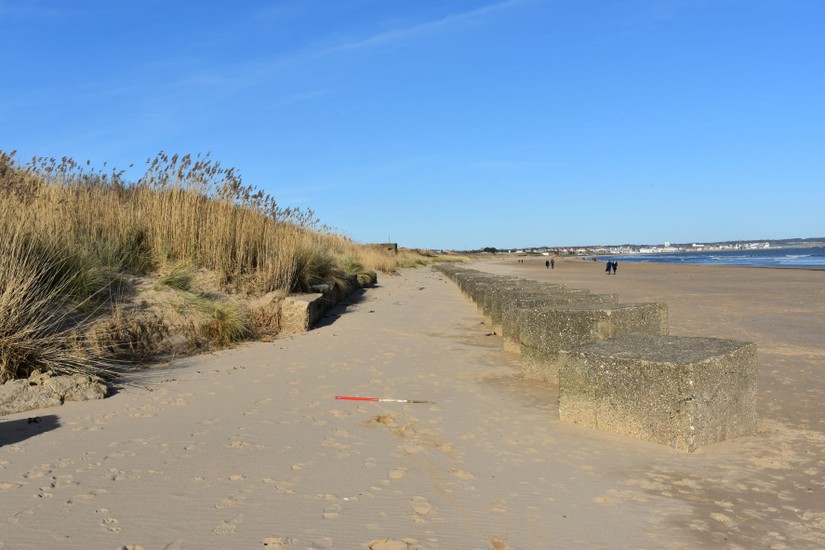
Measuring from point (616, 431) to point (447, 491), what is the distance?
1.49 m

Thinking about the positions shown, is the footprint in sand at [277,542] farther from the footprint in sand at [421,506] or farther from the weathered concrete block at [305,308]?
the weathered concrete block at [305,308]

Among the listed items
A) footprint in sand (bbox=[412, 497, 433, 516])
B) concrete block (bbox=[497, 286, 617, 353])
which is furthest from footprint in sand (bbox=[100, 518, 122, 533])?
concrete block (bbox=[497, 286, 617, 353])

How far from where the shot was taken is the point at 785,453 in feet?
11.8

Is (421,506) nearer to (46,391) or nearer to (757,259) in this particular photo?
(46,391)

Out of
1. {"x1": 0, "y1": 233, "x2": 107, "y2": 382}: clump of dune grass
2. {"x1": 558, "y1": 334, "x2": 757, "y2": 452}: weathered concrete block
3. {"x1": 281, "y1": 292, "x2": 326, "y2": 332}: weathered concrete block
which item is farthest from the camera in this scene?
{"x1": 281, "y1": 292, "x2": 326, "y2": 332}: weathered concrete block

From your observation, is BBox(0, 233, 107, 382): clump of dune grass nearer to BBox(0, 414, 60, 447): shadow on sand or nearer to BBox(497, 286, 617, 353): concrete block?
BBox(0, 414, 60, 447): shadow on sand

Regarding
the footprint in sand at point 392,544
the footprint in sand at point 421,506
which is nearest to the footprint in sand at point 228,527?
the footprint in sand at point 392,544

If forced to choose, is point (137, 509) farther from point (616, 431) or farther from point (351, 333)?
point (351, 333)

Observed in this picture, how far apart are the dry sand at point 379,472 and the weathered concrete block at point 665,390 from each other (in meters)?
0.12

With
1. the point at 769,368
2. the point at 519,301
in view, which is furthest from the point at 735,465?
the point at 519,301

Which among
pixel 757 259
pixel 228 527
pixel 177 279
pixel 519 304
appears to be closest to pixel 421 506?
pixel 228 527

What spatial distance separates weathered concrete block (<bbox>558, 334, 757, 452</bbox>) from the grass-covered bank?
3.71 metres

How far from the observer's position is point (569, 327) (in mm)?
5445

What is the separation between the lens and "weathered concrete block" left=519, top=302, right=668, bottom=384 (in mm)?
5363
